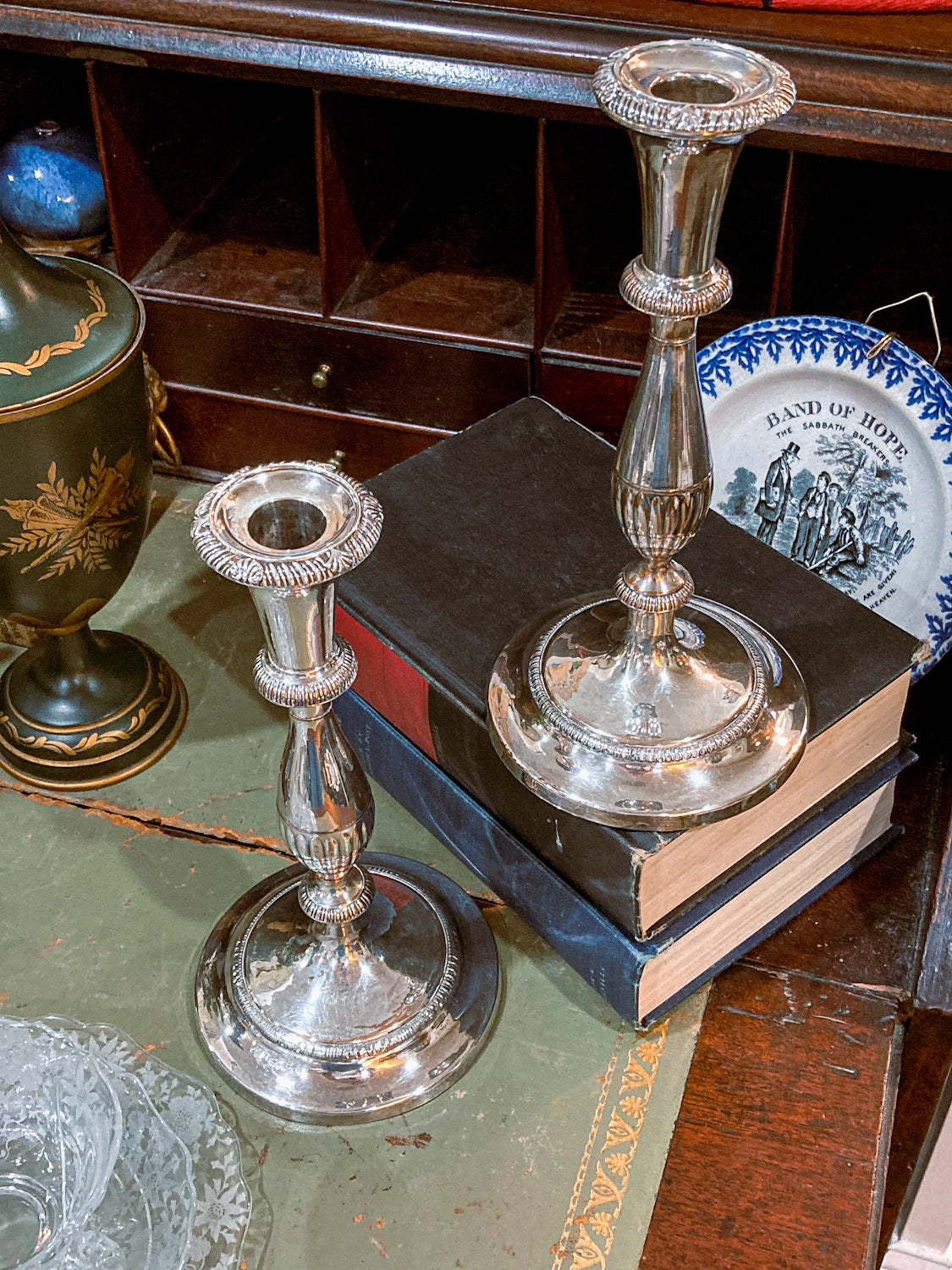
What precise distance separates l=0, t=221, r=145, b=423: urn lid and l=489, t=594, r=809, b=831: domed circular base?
Answer: 293 mm

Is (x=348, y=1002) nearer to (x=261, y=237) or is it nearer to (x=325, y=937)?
(x=325, y=937)

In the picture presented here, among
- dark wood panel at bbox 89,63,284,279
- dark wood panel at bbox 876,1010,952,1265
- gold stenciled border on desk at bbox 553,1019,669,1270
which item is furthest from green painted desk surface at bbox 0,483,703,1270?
dark wood panel at bbox 89,63,284,279

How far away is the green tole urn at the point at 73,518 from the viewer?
2.61ft

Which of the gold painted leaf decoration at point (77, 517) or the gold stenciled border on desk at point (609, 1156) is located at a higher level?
the gold painted leaf decoration at point (77, 517)

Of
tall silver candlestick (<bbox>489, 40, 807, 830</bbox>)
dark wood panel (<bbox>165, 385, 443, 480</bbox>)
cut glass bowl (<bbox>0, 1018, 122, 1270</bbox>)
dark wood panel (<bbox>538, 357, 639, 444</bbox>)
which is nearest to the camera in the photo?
tall silver candlestick (<bbox>489, 40, 807, 830</bbox>)

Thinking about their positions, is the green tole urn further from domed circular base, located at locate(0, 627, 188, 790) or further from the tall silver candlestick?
the tall silver candlestick

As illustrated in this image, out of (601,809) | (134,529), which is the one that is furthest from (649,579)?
(134,529)

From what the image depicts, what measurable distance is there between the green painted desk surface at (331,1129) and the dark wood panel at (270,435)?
22 cm

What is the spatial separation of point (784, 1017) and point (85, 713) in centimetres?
49

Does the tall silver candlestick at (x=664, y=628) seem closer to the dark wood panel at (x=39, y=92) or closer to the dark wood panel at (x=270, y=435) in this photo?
the dark wood panel at (x=270, y=435)

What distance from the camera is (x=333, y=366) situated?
108 centimetres

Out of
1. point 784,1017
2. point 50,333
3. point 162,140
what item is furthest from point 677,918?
point 162,140

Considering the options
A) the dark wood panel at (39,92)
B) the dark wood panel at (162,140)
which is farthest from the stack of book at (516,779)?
the dark wood panel at (39,92)

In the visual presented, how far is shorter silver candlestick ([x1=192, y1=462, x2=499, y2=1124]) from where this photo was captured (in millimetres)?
632
